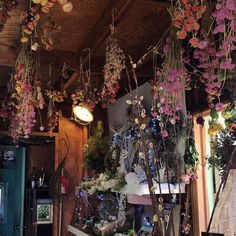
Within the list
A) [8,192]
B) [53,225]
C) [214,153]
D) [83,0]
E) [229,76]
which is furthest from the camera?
[8,192]

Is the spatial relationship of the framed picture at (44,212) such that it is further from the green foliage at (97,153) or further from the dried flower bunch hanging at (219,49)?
the dried flower bunch hanging at (219,49)

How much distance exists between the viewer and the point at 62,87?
398 cm

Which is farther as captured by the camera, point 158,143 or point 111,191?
point 111,191

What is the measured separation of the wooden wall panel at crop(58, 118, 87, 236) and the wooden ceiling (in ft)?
5.84

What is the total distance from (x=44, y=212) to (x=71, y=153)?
0.84 meters

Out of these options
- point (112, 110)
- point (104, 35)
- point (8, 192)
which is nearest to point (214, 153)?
point (104, 35)

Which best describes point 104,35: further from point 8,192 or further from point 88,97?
point 8,192

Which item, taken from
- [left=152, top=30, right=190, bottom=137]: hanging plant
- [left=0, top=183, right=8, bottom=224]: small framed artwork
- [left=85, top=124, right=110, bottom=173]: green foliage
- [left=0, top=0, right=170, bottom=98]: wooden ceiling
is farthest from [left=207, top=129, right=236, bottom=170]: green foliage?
[left=0, top=183, right=8, bottom=224]: small framed artwork

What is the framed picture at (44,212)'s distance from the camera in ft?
16.3

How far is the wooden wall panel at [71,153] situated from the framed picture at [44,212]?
0.65ft

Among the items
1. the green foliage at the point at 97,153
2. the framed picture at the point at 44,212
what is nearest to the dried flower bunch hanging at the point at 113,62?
the green foliage at the point at 97,153

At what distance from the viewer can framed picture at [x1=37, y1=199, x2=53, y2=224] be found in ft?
16.3

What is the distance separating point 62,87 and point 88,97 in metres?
0.57

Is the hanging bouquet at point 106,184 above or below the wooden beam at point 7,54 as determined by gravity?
below
